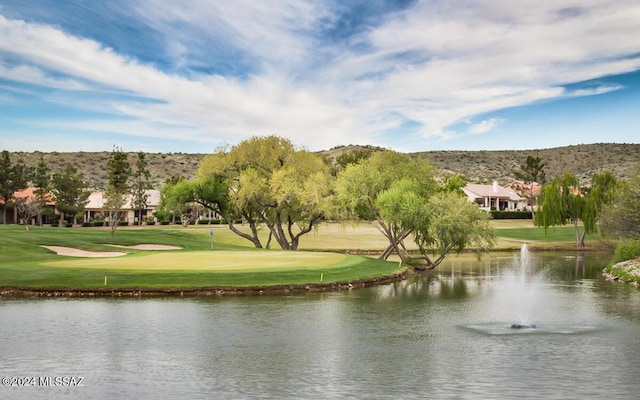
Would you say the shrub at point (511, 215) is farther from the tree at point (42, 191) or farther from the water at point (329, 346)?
the water at point (329, 346)

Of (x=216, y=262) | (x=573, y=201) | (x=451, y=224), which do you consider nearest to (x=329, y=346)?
(x=216, y=262)

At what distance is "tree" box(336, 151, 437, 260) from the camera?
180 feet

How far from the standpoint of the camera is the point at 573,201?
88.6 meters

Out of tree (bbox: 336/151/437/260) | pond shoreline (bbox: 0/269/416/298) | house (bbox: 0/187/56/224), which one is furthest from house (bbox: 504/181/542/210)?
pond shoreline (bbox: 0/269/416/298)

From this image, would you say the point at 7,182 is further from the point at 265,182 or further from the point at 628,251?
the point at 628,251

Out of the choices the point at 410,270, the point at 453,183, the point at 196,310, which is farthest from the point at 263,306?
the point at 453,183

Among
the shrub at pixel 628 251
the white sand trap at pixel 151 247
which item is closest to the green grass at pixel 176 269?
the white sand trap at pixel 151 247

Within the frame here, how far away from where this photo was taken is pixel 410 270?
54.6 metres

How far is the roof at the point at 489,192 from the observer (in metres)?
154

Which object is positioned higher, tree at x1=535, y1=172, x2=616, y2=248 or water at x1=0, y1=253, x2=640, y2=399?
tree at x1=535, y1=172, x2=616, y2=248

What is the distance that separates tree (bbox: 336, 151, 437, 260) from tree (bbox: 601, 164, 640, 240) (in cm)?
1565

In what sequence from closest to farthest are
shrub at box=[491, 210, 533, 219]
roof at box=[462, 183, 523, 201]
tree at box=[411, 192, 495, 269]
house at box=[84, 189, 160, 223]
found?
tree at box=[411, 192, 495, 269]
shrub at box=[491, 210, 533, 219]
house at box=[84, 189, 160, 223]
roof at box=[462, 183, 523, 201]

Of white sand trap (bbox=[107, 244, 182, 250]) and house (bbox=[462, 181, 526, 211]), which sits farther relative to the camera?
house (bbox=[462, 181, 526, 211])

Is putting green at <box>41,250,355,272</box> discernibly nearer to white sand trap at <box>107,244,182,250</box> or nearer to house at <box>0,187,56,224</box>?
white sand trap at <box>107,244,182,250</box>
